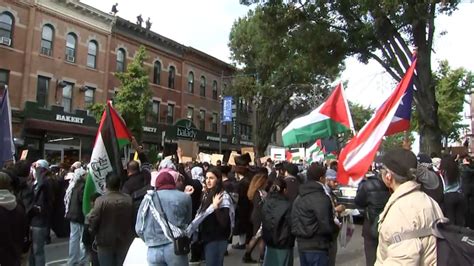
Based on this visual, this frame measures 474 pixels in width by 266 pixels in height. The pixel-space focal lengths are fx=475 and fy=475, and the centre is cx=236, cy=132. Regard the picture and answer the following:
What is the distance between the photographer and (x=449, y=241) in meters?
2.64

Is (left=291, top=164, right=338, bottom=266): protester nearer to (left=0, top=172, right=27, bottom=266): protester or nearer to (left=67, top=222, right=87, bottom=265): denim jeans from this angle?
(left=0, top=172, right=27, bottom=266): protester

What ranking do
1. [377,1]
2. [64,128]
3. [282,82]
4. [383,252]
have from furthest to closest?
[282,82], [64,128], [377,1], [383,252]

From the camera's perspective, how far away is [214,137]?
40.0m

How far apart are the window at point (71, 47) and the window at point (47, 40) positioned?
1.04m

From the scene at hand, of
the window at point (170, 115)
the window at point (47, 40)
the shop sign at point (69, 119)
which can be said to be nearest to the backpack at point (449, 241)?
the shop sign at point (69, 119)

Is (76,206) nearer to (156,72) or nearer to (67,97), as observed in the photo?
(67,97)

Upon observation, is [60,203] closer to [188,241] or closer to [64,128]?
[188,241]

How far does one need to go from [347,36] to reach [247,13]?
2256cm

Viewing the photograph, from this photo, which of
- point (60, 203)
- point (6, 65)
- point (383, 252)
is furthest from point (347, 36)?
point (6, 65)

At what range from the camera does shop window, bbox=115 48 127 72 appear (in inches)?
1186

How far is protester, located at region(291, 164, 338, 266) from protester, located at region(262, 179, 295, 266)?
31cm

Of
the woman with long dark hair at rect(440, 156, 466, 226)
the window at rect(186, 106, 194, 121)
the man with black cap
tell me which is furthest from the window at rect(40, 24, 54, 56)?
the man with black cap

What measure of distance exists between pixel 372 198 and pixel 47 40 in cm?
2336

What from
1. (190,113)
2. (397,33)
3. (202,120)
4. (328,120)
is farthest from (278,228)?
(202,120)
